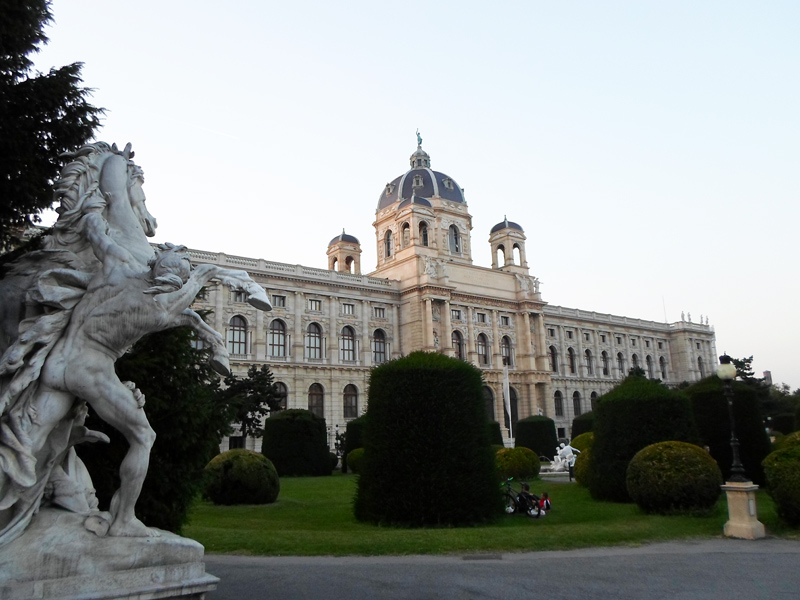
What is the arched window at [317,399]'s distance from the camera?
4641 centimetres

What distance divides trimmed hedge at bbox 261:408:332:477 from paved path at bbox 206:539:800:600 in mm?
18104

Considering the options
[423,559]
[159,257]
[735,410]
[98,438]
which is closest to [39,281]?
[159,257]

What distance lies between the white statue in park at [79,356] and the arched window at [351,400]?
4415 cm

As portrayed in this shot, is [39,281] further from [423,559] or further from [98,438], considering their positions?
[423,559]

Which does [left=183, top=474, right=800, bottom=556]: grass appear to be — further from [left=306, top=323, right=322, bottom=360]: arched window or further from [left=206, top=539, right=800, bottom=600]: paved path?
[left=306, top=323, right=322, bottom=360]: arched window

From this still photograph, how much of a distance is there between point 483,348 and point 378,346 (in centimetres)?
A: 1030

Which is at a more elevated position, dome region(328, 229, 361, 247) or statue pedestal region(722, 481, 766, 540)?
dome region(328, 229, 361, 247)

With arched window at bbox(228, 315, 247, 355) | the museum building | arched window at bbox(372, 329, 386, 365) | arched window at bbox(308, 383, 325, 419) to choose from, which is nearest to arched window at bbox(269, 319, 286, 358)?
the museum building

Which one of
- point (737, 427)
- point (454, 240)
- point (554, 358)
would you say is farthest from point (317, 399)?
point (737, 427)

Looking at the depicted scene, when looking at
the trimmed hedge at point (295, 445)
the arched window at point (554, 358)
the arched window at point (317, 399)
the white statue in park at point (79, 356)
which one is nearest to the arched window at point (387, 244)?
the arched window at point (317, 399)

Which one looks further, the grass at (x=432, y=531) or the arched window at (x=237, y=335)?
the arched window at (x=237, y=335)

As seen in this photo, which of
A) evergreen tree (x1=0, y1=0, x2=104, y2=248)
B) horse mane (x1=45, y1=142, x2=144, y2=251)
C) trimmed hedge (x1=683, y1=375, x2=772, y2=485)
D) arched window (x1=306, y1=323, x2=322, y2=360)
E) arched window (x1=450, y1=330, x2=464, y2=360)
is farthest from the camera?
arched window (x1=450, y1=330, x2=464, y2=360)

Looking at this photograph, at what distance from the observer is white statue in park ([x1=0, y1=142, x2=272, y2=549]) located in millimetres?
3984

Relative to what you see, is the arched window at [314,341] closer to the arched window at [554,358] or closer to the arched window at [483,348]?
the arched window at [483,348]
